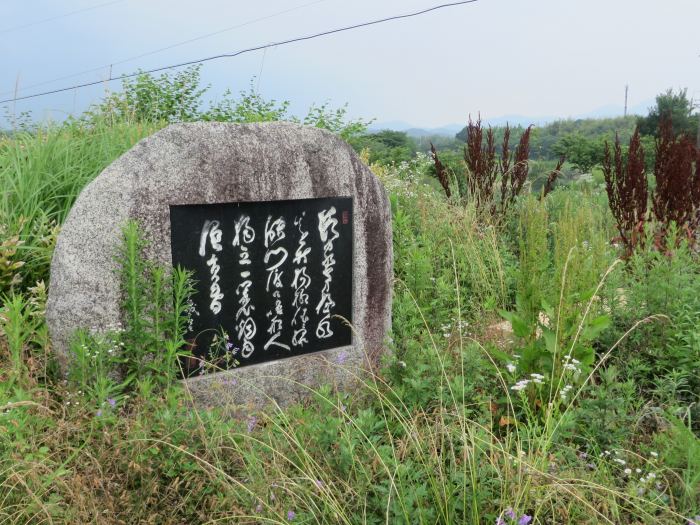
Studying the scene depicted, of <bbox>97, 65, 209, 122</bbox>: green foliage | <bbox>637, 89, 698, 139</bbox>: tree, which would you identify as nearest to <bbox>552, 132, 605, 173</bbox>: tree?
<bbox>637, 89, 698, 139</bbox>: tree

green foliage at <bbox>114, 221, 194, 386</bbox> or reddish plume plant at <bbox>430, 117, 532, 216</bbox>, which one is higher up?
reddish plume plant at <bbox>430, 117, 532, 216</bbox>

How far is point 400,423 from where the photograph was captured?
260 centimetres

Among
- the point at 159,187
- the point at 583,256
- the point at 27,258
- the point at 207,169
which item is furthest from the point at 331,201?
the point at 27,258

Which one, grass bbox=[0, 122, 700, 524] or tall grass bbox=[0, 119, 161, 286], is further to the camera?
tall grass bbox=[0, 119, 161, 286]

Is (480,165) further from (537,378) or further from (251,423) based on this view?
(251,423)

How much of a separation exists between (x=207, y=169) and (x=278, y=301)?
0.87 m

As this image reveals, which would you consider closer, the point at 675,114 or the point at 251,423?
the point at 251,423

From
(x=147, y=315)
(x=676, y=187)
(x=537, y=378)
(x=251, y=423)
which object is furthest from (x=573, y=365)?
(x=676, y=187)

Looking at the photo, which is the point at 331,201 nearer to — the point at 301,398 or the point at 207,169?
the point at 207,169

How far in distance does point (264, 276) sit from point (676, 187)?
4136 millimetres

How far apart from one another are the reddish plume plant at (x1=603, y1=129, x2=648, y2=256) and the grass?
4.08 feet

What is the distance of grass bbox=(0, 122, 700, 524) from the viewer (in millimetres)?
2254

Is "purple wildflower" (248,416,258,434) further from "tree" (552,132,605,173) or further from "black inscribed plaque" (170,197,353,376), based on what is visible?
"tree" (552,132,605,173)

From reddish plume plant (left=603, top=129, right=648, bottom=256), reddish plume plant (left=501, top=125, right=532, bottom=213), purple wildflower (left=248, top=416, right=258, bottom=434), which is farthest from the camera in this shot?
reddish plume plant (left=501, top=125, right=532, bottom=213)
